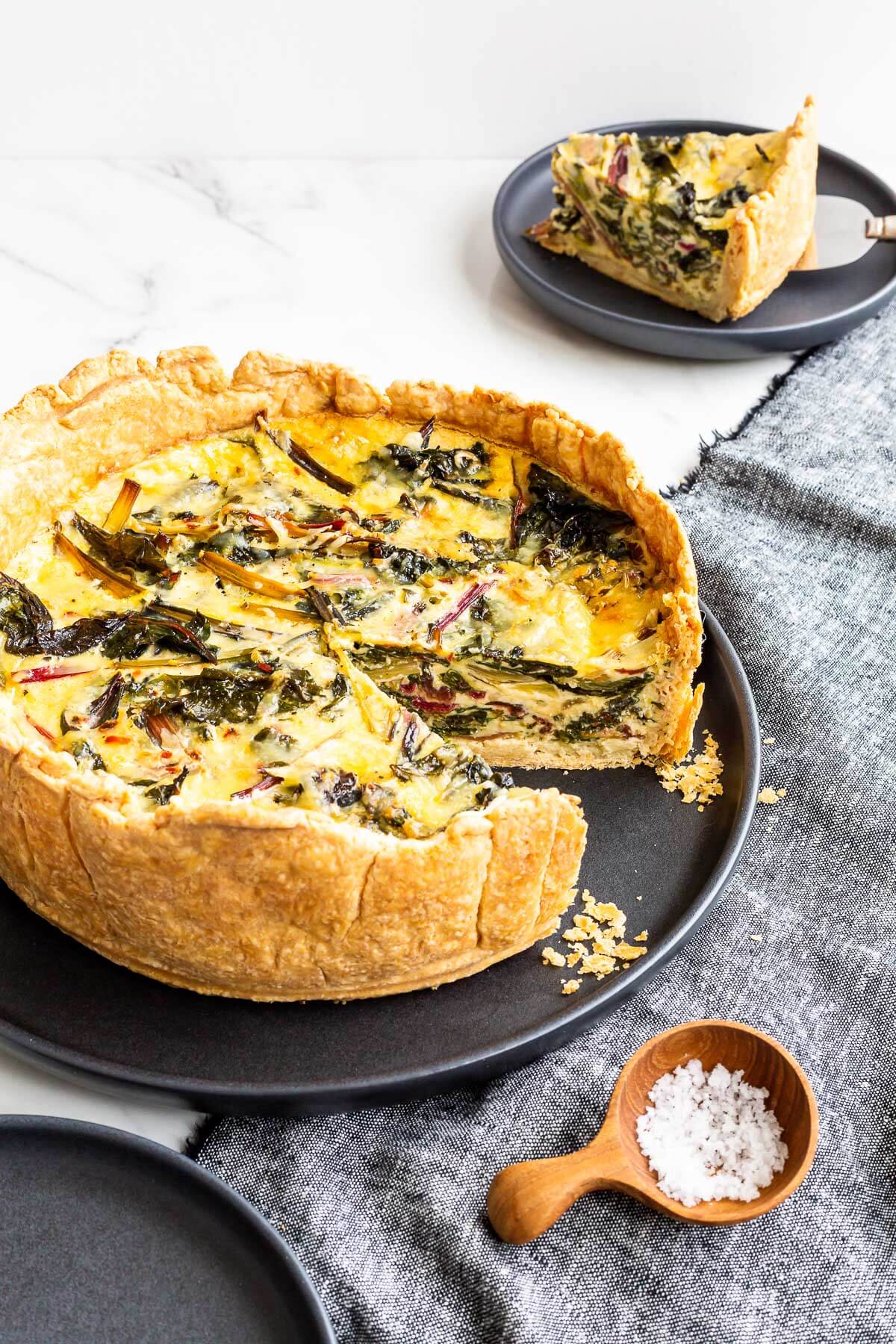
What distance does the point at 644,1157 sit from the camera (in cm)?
247

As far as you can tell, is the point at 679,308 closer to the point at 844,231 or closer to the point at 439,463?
the point at 844,231

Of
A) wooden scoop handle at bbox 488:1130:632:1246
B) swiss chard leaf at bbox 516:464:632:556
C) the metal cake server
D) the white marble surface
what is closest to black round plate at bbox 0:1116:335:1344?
wooden scoop handle at bbox 488:1130:632:1246

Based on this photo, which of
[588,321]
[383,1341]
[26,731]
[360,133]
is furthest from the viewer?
[360,133]

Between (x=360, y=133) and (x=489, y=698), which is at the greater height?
(x=360, y=133)

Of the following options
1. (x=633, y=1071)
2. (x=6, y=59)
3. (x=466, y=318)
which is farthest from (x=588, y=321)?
(x=633, y=1071)

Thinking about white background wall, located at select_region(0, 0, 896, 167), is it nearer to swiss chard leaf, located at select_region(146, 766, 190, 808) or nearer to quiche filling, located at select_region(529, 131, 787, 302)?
quiche filling, located at select_region(529, 131, 787, 302)

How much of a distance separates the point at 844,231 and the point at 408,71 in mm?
1683

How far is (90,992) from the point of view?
2.63 m

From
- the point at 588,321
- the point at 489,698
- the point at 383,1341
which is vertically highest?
the point at 588,321

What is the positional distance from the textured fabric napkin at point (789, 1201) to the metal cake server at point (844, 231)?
1.62 m

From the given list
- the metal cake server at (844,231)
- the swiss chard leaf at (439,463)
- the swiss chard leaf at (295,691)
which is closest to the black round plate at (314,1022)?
the swiss chard leaf at (295,691)

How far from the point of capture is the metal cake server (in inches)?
182

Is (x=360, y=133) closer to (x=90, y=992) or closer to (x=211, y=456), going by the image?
(x=211, y=456)

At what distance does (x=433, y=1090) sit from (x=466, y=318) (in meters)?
2.90
